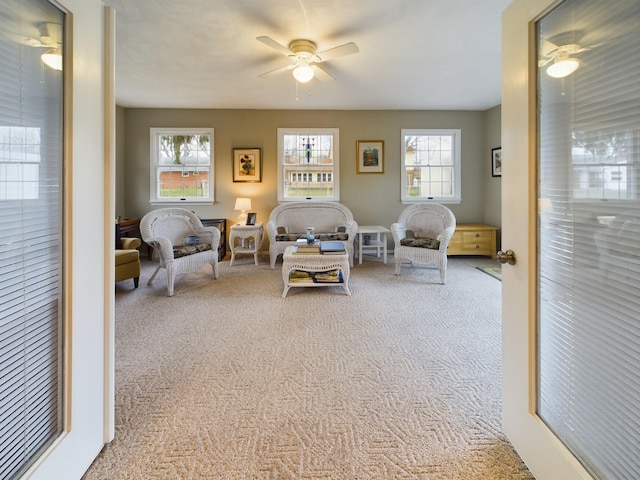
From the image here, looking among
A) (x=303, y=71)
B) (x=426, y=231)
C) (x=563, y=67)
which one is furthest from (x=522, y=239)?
(x=426, y=231)

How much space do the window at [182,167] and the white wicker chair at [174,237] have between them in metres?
1.77

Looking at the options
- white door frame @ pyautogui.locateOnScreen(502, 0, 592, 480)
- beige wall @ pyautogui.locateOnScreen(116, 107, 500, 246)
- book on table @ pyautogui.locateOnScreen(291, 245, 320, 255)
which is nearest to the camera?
white door frame @ pyautogui.locateOnScreen(502, 0, 592, 480)

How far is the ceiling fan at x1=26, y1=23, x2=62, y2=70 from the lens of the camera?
1018 mm

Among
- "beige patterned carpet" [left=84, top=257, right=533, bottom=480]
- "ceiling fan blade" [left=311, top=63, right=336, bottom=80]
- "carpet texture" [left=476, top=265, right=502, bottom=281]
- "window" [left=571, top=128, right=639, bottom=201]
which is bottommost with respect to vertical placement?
"beige patterned carpet" [left=84, top=257, right=533, bottom=480]

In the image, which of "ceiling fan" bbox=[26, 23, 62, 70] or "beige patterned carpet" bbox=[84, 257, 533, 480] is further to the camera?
"beige patterned carpet" bbox=[84, 257, 533, 480]

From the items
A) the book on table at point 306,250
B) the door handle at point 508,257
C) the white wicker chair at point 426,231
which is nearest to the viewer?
the door handle at point 508,257

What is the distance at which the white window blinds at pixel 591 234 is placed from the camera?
2.74 feet

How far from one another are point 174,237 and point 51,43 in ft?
11.0

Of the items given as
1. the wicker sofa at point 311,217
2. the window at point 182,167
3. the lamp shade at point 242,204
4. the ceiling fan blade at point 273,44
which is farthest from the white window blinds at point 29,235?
the window at point 182,167

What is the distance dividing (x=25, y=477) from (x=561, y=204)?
1.85m

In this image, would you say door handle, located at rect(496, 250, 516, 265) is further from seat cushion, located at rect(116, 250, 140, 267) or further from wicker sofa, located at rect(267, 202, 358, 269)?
wicker sofa, located at rect(267, 202, 358, 269)

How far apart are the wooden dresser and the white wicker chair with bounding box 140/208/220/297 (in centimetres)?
379

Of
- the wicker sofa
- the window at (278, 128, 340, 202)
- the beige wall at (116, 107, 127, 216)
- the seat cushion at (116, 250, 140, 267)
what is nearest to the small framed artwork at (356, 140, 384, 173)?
the window at (278, 128, 340, 202)

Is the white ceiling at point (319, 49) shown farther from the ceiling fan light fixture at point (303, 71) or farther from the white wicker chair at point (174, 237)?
the white wicker chair at point (174, 237)
